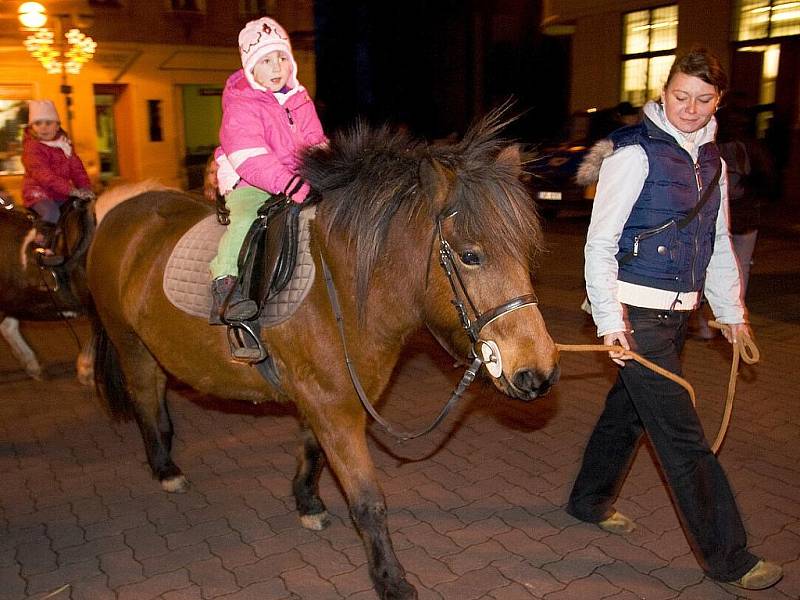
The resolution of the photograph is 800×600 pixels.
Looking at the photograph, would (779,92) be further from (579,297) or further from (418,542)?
(418,542)

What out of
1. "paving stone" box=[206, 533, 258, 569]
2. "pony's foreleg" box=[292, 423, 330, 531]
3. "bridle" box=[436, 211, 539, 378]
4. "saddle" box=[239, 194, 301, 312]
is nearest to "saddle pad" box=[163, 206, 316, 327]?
"saddle" box=[239, 194, 301, 312]

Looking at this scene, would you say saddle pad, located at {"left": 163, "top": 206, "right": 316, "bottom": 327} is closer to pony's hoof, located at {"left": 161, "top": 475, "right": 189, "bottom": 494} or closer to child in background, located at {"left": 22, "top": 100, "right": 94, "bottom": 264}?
pony's hoof, located at {"left": 161, "top": 475, "right": 189, "bottom": 494}

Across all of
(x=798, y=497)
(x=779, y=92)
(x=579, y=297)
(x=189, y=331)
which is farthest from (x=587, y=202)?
(x=189, y=331)

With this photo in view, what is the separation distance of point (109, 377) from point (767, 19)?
54.9 ft

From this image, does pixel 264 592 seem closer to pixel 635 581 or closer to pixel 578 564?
pixel 578 564

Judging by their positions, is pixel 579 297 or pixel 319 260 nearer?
pixel 319 260

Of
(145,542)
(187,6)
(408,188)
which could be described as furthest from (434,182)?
(187,6)

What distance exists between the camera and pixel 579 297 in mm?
9617

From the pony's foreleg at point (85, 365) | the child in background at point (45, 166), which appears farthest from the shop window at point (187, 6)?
the pony's foreleg at point (85, 365)

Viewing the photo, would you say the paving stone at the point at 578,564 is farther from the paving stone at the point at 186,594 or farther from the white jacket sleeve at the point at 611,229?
the paving stone at the point at 186,594

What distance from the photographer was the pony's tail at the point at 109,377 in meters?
5.07

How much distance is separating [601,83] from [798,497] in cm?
1751

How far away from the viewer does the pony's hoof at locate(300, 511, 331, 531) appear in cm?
400

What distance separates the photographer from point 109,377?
5.09 meters
